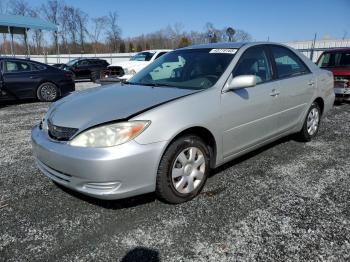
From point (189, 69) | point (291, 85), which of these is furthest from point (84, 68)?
point (291, 85)

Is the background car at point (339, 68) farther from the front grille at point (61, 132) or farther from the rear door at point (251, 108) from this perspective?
the front grille at point (61, 132)

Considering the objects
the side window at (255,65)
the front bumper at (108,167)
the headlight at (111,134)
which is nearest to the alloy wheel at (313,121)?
the side window at (255,65)

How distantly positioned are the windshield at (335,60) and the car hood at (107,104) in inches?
295

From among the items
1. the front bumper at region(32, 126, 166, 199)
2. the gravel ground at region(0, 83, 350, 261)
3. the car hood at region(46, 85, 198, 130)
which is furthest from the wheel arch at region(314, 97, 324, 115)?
the front bumper at region(32, 126, 166, 199)

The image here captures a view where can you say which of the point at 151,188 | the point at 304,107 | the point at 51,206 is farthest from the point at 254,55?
the point at 51,206

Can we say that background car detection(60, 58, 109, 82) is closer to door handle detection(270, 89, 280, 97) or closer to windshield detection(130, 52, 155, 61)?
windshield detection(130, 52, 155, 61)

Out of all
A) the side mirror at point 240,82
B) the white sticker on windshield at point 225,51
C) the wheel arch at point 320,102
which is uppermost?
the white sticker on windshield at point 225,51

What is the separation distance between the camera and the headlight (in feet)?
8.87

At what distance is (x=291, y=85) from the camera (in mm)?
4383

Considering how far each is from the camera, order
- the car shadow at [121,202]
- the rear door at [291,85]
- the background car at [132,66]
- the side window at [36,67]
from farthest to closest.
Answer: the background car at [132,66], the side window at [36,67], the rear door at [291,85], the car shadow at [121,202]

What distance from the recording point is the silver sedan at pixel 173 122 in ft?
8.95

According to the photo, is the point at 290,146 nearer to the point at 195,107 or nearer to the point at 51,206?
the point at 195,107

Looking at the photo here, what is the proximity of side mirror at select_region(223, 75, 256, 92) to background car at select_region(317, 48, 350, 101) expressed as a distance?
20.3 ft

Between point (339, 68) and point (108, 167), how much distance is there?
816 cm
